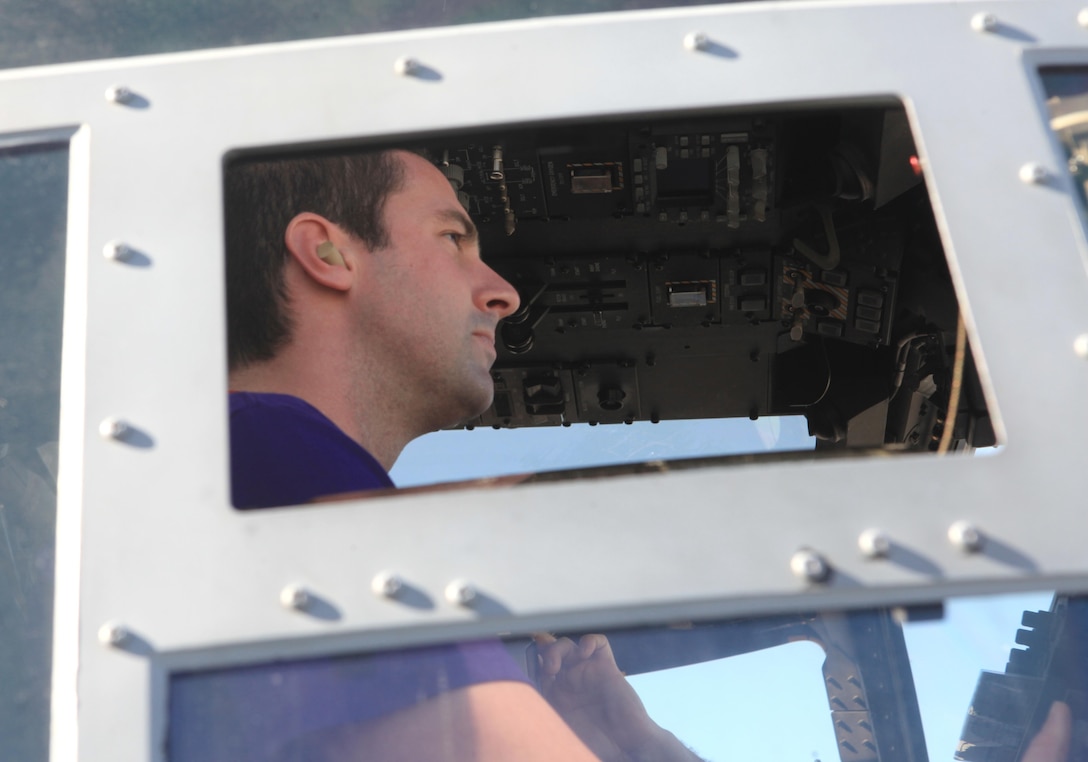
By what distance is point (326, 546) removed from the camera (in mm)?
1031

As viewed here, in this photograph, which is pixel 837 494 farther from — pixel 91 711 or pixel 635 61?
pixel 91 711

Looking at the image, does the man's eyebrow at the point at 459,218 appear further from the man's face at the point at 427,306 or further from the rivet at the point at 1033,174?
the rivet at the point at 1033,174

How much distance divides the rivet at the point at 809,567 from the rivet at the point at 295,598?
458 mm

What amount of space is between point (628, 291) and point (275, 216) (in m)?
1.12

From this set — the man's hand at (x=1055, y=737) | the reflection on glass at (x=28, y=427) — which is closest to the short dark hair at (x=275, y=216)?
the reflection on glass at (x=28, y=427)

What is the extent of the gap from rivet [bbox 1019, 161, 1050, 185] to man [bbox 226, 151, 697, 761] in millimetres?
756

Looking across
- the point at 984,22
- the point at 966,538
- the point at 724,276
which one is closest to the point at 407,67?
the point at 984,22

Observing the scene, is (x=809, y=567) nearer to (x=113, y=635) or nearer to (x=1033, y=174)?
(x=1033, y=174)

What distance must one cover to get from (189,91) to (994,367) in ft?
3.17

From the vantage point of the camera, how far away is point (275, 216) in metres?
1.60

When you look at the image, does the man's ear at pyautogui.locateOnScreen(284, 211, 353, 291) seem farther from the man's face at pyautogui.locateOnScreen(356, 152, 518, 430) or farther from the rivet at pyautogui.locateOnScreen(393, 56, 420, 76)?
the rivet at pyautogui.locateOnScreen(393, 56, 420, 76)

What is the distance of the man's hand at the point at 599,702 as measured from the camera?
1326mm

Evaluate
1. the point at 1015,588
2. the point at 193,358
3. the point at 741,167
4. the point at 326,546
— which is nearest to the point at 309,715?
the point at 326,546

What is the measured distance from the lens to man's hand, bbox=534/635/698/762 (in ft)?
4.35
